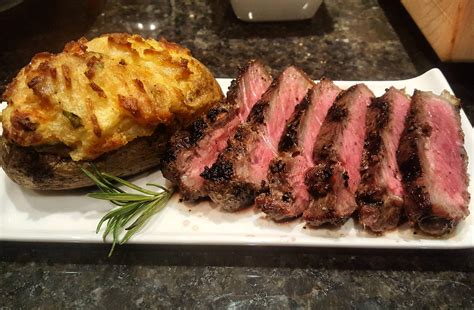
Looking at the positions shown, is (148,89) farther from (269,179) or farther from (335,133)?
(335,133)

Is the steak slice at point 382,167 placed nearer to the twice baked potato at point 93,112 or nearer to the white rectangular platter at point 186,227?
the white rectangular platter at point 186,227

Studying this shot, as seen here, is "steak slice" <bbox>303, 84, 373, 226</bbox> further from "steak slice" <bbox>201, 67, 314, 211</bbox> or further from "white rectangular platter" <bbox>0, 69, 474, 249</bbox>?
"steak slice" <bbox>201, 67, 314, 211</bbox>

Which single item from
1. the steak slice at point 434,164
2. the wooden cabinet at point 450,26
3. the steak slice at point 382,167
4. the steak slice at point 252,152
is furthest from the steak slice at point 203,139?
the wooden cabinet at point 450,26

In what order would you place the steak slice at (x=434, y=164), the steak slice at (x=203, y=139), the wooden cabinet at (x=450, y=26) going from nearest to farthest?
the steak slice at (x=434, y=164)
the steak slice at (x=203, y=139)
the wooden cabinet at (x=450, y=26)

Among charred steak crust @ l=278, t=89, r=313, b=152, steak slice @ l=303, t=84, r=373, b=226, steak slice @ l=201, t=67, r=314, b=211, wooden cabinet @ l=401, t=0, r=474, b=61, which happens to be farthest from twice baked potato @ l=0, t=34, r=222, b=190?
wooden cabinet @ l=401, t=0, r=474, b=61

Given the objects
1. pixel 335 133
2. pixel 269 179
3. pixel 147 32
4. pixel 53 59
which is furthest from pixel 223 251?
pixel 147 32

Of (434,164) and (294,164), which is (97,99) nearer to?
(294,164)
